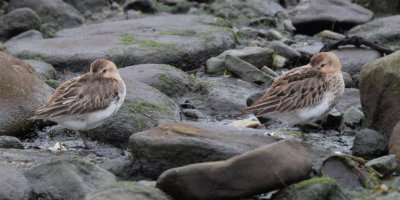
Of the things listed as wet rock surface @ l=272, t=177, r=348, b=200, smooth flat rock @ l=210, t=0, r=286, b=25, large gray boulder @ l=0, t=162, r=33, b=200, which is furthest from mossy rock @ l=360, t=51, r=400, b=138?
smooth flat rock @ l=210, t=0, r=286, b=25

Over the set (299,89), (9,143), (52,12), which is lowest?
(52,12)

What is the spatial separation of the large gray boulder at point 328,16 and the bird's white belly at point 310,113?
709cm

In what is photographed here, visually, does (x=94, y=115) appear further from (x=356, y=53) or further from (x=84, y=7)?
(x=84, y=7)

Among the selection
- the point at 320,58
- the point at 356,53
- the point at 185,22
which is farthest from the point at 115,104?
the point at 185,22

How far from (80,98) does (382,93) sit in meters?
4.27

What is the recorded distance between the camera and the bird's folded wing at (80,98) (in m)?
8.04

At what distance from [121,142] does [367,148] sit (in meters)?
3.47

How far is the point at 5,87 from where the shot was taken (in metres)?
8.88

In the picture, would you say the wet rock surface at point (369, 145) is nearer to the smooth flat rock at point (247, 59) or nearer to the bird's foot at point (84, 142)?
the bird's foot at point (84, 142)

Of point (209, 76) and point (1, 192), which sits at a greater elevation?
point (1, 192)

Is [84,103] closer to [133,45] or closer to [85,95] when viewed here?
[85,95]

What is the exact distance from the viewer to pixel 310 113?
8.41 metres

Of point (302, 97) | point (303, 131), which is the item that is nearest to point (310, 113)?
point (302, 97)

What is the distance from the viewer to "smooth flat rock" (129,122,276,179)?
6648 millimetres
